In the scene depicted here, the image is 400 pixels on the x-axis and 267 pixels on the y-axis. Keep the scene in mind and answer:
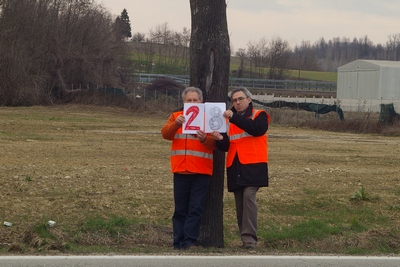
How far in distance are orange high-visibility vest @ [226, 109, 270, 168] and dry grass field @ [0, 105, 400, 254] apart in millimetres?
1074

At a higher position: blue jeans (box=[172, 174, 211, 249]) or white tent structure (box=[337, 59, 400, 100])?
white tent structure (box=[337, 59, 400, 100])

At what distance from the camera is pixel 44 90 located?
50625 mm

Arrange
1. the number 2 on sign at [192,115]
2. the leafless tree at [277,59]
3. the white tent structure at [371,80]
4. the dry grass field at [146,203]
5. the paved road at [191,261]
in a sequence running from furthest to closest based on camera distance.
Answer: the leafless tree at [277,59], the white tent structure at [371,80], the dry grass field at [146,203], the number 2 on sign at [192,115], the paved road at [191,261]

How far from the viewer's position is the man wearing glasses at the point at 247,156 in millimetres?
7523

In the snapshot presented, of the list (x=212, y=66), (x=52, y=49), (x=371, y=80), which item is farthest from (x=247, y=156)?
(x=371, y=80)

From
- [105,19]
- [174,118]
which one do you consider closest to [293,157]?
[174,118]

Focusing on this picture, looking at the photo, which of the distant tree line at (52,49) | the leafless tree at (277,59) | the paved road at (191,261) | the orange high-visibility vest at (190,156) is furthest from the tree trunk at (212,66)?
the leafless tree at (277,59)

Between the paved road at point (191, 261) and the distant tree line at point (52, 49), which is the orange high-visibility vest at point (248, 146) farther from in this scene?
the distant tree line at point (52, 49)

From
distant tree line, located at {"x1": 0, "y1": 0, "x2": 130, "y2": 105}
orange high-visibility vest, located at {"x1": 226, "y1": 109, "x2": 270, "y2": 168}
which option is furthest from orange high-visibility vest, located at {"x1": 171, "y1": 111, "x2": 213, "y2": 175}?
distant tree line, located at {"x1": 0, "y1": 0, "x2": 130, "y2": 105}

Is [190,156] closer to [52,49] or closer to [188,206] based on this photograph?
[188,206]

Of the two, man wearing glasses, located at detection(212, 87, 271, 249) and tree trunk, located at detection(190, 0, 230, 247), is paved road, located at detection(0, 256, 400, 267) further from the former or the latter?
tree trunk, located at detection(190, 0, 230, 247)

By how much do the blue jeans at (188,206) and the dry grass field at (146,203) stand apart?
0.41m

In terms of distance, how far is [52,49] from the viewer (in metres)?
53.3

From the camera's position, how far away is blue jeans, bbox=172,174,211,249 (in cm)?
748
